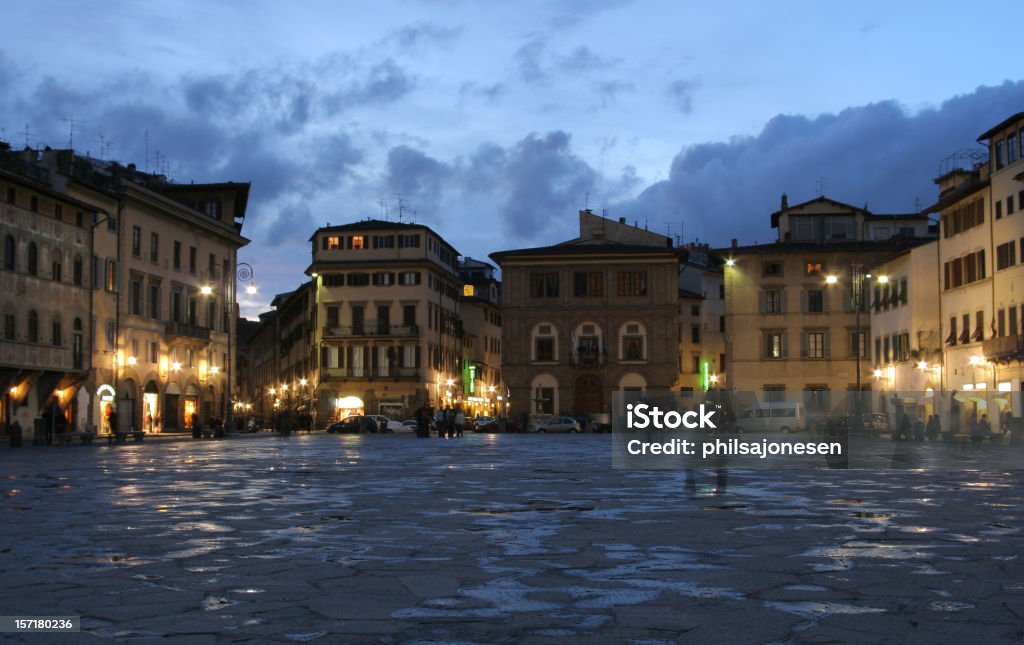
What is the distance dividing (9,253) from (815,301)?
46.5 metres

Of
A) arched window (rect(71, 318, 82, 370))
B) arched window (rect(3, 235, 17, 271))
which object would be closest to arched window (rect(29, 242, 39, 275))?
arched window (rect(3, 235, 17, 271))

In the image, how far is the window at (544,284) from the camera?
3226 inches

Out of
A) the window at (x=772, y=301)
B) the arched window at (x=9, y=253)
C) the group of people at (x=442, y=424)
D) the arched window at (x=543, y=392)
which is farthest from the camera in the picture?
the arched window at (x=543, y=392)

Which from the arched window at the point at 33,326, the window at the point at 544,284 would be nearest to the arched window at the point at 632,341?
the window at the point at 544,284

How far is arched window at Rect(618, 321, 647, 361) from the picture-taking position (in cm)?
8156

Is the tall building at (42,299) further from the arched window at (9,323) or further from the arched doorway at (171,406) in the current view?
the arched doorway at (171,406)

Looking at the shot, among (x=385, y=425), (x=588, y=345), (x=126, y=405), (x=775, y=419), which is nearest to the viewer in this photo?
(x=126, y=405)

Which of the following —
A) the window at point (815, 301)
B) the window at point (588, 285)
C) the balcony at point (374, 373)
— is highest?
the window at point (588, 285)

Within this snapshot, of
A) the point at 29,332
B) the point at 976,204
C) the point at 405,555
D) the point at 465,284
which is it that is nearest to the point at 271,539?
the point at 405,555

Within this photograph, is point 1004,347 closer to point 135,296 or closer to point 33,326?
point 33,326

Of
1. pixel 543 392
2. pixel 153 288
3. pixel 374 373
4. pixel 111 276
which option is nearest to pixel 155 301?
pixel 153 288

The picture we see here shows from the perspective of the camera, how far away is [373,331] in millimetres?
90125

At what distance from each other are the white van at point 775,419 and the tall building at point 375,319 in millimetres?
33600

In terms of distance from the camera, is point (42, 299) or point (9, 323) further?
point (42, 299)
